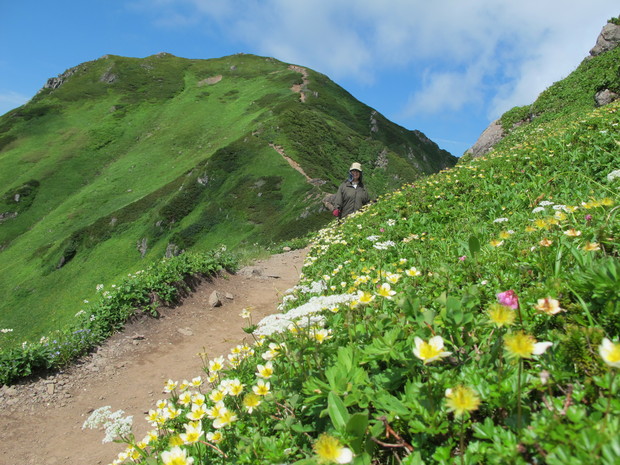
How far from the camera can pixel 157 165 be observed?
7925cm

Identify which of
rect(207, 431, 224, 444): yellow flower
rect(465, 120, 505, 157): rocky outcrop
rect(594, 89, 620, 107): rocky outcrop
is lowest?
rect(207, 431, 224, 444): yellow flower

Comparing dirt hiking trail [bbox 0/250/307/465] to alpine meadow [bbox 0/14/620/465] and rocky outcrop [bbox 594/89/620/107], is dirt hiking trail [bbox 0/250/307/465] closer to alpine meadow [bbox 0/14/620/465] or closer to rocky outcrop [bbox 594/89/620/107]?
alpine meadow [bbox 0/14/620/465]

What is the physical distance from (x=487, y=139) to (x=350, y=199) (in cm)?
1667

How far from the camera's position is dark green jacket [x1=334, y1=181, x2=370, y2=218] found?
12570 mm

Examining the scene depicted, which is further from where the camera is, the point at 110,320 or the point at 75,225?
the point at 75,225

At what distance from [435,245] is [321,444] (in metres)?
4.38

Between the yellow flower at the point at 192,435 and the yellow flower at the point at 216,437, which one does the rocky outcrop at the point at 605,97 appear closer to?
the yellow flower at the point at 216,437

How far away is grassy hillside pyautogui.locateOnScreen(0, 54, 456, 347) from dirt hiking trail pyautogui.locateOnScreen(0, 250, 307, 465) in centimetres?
3317

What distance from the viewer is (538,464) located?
1388 mm

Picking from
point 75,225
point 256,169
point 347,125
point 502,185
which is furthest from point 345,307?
point 347,125

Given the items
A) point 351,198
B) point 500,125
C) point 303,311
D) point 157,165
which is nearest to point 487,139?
point 500,125

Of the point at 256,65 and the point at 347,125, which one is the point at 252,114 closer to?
the point at 347,125

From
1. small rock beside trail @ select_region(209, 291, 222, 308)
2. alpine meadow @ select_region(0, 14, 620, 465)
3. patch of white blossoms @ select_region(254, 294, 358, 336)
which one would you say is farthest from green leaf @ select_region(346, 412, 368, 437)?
small rock beside trail @ select_region(209, 291, 222, 308)

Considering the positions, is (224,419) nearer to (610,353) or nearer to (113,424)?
(610,353)
